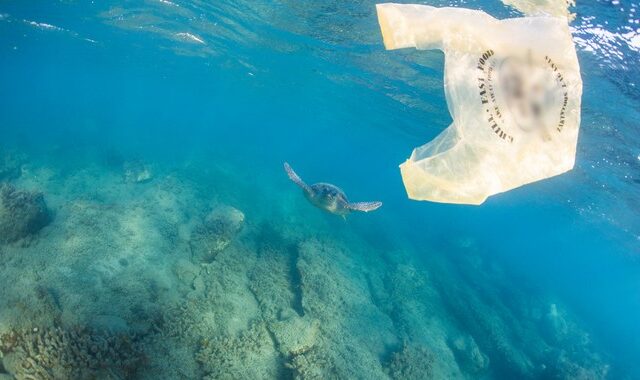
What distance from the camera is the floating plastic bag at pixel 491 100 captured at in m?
2.44

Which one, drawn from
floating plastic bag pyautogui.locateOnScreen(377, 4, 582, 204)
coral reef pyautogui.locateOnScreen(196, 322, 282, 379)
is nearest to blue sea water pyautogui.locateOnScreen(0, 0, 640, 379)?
coral reef pyautogui.locateOnScreen(196, 322, 282, 379)

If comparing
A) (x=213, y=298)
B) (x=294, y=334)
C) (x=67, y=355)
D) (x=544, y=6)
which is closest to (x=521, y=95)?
(x=67, y=355)

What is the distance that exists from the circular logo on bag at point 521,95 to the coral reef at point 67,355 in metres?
7.08

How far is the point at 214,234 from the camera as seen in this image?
1205 centimetres

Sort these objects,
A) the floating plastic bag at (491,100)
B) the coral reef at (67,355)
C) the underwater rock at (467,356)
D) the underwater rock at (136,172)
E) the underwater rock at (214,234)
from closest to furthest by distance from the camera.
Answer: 1. the floating plastic bag at (491,100)
2. the coral reef at (67,355)
3. the underwater rock at (214,234)
4. the underwater rock at (467,356)
5. the underwater rock at (136,172)

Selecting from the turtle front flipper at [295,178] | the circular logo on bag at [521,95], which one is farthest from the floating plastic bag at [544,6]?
the circular logo on bag at [521,95]

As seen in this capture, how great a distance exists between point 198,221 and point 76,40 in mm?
31245

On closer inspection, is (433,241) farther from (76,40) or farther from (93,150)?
(76,40)

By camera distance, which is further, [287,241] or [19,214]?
[287,241]

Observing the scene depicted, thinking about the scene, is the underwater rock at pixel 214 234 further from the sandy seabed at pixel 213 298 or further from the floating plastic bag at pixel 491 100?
the floating plastic bag at pixel 491 100

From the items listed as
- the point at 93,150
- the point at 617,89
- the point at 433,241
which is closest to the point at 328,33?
the point at 617,89

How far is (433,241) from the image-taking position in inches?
1325

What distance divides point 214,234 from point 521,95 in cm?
1094

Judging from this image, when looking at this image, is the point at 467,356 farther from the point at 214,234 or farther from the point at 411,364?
the point at 214,234
